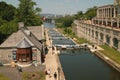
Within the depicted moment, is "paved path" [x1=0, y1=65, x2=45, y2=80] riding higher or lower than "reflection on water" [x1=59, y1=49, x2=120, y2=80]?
higher

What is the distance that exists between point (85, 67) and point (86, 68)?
2.32 ft

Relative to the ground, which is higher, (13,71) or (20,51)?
(20,51)

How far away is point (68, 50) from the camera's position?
230ft

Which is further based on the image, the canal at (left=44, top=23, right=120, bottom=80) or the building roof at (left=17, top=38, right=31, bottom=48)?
the building roof at (left=17, top=38, right=31, bottom=48)

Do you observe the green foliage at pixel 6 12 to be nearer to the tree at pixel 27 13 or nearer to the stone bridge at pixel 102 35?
the tree at pixel 27 13

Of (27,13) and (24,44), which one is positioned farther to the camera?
(27,13)

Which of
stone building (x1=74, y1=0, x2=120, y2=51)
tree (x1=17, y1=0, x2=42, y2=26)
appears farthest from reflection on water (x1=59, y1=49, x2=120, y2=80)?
tree (x1=17, y1=0, x2=42, y2=26)

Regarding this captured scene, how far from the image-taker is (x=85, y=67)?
48.5 meters

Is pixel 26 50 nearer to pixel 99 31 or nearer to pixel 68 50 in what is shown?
pixel 68 50

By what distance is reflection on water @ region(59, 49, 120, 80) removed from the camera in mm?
41938

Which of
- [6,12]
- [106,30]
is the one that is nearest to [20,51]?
[106,30]

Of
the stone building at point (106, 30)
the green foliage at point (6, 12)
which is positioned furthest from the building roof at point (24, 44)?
the green foliage at point (6, 12)

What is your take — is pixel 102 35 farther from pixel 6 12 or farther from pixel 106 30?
pixel 6 12

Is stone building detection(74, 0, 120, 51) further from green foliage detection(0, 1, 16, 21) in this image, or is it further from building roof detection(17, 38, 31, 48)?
green foliage detection(0, 1, 16, 21)
